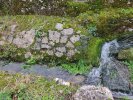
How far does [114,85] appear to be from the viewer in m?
6.44

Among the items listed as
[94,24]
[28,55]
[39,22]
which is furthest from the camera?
[39,22]

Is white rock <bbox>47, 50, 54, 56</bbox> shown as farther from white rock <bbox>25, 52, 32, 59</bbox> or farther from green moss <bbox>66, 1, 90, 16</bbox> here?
green moss <bbox>66, 1, 90, 16</bbox>

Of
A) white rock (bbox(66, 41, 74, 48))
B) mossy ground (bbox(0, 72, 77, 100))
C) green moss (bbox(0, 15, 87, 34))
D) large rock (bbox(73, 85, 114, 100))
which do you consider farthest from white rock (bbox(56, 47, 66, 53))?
large rock (bbox(73, 85, 114, 100))

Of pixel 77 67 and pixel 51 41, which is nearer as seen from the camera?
pixel 77 67

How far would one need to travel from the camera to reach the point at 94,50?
7.00 metres

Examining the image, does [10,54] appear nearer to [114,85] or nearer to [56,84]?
[56,84]

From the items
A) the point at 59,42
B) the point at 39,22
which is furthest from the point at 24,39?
the point at 59,42

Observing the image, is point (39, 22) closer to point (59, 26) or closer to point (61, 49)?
point (59, 26)

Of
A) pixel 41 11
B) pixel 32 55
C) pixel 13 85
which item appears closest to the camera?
pixel 13 85

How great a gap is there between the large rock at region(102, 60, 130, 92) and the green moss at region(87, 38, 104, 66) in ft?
0.71

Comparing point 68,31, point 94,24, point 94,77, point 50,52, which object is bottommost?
point 94,77

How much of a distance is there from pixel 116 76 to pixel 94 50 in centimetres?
76

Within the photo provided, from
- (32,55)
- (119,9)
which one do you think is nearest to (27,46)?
(32,55)

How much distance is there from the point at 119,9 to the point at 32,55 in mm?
2098
